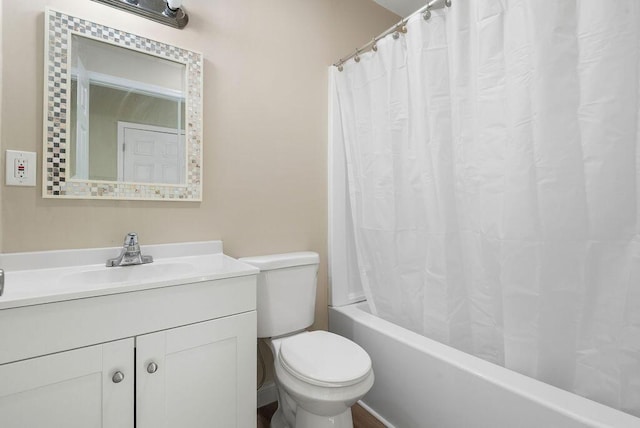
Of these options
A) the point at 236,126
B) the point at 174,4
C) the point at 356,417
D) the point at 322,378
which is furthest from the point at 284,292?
the point at 174,4

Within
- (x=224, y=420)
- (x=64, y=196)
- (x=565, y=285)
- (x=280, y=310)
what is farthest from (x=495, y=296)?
(x=64, y=196)

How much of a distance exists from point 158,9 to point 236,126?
1.89ft

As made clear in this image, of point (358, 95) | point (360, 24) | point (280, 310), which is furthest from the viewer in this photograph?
point (360, 24)

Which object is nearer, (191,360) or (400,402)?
(191,360)

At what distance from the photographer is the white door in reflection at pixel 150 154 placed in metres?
1.31

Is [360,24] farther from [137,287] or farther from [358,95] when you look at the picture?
[137,287]

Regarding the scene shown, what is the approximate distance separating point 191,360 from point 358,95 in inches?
60.7

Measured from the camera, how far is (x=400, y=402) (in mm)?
1420

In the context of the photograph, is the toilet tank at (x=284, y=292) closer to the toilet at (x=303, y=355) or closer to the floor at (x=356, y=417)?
the toilet at (x=303, y=355)

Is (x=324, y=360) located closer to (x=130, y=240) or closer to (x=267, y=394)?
(x=267, y=394)

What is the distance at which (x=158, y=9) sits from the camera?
4.39 ft

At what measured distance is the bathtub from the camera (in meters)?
0.93

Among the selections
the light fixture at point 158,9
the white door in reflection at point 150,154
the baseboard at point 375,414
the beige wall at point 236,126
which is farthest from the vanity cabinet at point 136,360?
the light fixture at point 158,9

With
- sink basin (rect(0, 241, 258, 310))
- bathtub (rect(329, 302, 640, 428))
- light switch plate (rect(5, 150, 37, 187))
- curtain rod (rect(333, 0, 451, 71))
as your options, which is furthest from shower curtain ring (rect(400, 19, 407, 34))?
light switch plate (rect(5, 150, 37, 187))
